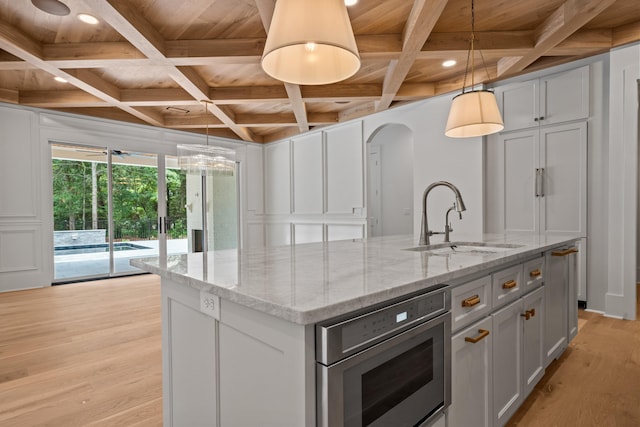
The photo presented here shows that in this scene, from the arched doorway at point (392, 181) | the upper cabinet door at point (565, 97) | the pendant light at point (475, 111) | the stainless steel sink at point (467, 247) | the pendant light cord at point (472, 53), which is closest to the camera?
the stainless steel sink at point (467, 247)

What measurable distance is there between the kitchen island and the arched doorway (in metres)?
5.38

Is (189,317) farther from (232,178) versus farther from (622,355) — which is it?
(232,178)

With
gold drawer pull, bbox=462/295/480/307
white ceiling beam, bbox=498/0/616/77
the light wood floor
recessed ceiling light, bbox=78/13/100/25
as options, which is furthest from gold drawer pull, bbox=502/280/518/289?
recessed ceiling light, bbox=78/13/100/25

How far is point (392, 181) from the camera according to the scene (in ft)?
23.8

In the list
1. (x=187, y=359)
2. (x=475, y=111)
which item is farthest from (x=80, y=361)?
(x=475, y=111)

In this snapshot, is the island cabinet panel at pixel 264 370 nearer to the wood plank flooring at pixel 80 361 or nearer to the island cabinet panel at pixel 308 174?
the wood plank flooring at pixel 80 361

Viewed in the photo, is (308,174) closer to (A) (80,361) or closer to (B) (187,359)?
(A) (80,361)

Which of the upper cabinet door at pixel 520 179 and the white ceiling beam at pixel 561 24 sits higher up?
the white ceiling beam at pixel 561 24

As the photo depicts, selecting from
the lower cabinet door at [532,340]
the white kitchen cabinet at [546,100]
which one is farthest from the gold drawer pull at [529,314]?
the white kitchen cabinet at [546,100]

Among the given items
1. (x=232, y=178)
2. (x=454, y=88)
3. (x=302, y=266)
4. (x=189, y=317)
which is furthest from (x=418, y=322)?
(x=232, y=178)

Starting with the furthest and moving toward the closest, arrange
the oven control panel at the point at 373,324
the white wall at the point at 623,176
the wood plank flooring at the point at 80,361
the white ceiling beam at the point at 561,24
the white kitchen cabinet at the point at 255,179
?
the white kitchen cabinet at the point at 255,179 → the white wall at the point at 623,176 → the white ceiling beam at the point at 561,24 → the wood plank flooring at the point at 80,361 → the oven control panel at the point at 373,324

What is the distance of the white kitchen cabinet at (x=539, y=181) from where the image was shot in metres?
3.62

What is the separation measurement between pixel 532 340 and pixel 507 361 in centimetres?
37

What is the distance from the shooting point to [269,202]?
7508mm
